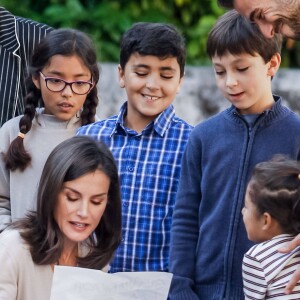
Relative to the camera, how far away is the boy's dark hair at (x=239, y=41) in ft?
15.8

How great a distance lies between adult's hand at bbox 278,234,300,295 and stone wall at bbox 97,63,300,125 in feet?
14.0

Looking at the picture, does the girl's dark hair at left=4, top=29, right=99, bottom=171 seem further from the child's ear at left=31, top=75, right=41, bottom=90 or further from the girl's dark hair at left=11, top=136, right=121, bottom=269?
the girl's dark hair at left=11, top=136, right=121, bottom=269

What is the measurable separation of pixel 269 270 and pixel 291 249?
4.3 inches

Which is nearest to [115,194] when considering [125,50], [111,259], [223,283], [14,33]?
[111,259]

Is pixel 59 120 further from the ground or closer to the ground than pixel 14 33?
closer to the ground

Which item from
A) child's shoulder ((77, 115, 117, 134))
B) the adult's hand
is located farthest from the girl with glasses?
the adult's hand

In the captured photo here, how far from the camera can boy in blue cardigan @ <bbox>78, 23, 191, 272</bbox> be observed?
5.00 m

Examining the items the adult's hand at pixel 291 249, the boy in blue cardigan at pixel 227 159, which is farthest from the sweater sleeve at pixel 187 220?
the adult's hand at pixel 291 249

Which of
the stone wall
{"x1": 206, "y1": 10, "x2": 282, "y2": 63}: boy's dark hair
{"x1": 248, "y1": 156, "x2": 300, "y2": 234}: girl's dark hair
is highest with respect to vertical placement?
the stone wall

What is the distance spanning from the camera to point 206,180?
187 inches

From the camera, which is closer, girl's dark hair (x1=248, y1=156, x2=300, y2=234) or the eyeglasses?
girl's dark hair (x1=248, y1=156, x2=300, y2=234)

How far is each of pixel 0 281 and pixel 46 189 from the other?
0.40 meters

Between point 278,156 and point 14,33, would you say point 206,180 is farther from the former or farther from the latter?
point 14,33

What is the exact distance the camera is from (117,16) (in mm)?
9727
